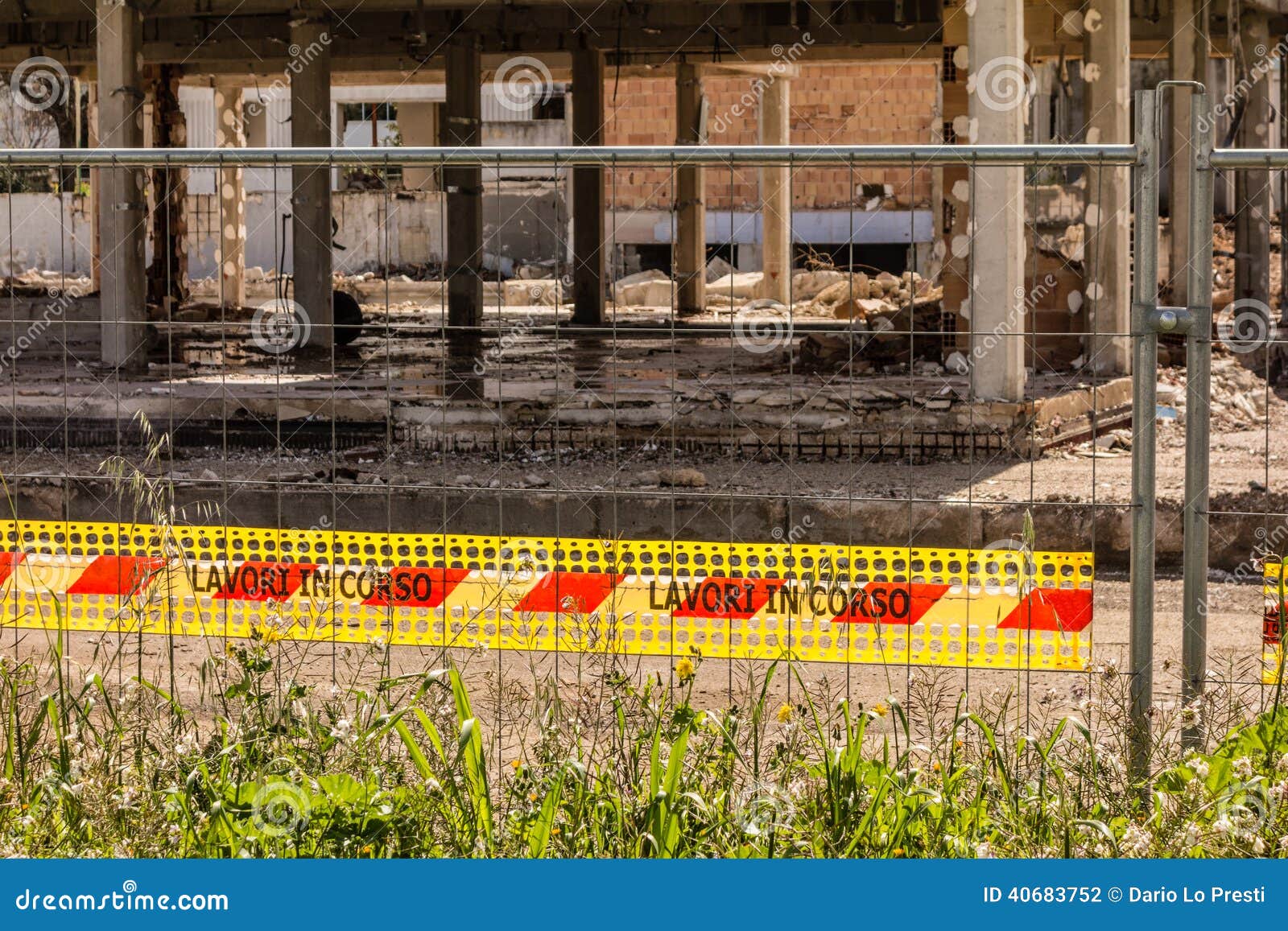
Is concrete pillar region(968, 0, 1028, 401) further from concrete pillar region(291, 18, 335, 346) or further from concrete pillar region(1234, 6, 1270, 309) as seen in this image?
concrete pillar region(291, 18, 335, 346)

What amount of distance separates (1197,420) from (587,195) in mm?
20841

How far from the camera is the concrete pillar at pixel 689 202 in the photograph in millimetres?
27078

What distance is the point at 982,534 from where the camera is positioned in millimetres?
9328

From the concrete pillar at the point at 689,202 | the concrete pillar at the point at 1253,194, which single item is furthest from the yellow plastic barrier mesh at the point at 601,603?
the concrete pillar at the point at 689,202

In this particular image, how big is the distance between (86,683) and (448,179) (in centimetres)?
1864

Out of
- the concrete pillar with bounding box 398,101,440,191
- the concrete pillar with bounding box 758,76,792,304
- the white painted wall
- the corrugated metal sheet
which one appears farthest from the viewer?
the concrete pillar with bounding box 398,101,440,191

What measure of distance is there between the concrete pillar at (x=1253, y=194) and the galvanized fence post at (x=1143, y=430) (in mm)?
14008

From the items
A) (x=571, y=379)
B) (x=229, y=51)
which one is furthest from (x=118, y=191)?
(x=229, y=51)

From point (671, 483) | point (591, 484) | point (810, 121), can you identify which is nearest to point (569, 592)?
point (671, 483)

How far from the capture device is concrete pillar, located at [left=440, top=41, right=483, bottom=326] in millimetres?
21047

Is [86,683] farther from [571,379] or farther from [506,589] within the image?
[571,379]

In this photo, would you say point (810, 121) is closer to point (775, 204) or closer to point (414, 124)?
point (775, 204)

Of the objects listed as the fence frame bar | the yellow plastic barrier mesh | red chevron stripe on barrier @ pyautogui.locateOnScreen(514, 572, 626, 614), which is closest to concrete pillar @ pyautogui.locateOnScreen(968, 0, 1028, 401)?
the yellow plastic barrier mesh

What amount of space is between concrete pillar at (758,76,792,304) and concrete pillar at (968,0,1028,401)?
1454 cm
